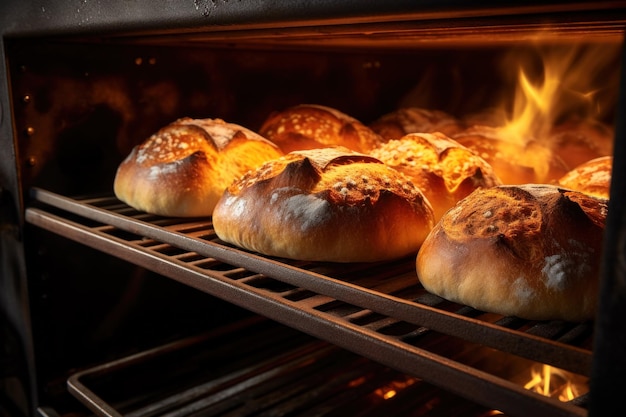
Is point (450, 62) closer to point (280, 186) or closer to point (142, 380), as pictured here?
point (280, 186)

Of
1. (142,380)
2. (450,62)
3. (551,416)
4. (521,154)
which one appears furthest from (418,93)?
(551,416)

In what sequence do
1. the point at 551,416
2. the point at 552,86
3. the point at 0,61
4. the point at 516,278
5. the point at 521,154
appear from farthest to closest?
the point at 552,86
the point at 521,154
the point at 0,61
the point at 516,278
the point at 551,416

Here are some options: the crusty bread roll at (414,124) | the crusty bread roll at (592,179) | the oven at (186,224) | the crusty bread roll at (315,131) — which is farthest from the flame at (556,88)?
the crusty bread roll at (315,131)

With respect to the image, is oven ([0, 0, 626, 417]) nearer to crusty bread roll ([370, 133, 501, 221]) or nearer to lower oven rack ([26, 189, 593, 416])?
lower oven rack ([26, 189, 593, 416])

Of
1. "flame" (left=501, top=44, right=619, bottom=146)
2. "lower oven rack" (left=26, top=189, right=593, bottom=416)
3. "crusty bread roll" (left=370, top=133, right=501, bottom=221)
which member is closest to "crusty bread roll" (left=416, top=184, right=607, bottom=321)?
"lower oven rack" (left=26, top=189, right=593, bottom=416)

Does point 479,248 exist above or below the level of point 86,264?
above

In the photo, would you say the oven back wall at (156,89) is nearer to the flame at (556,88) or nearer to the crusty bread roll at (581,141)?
the flame at (556,88)

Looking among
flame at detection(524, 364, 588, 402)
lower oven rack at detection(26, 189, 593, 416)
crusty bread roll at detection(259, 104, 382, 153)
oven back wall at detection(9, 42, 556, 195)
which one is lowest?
flame at detection(524, 364, 588, 402)
